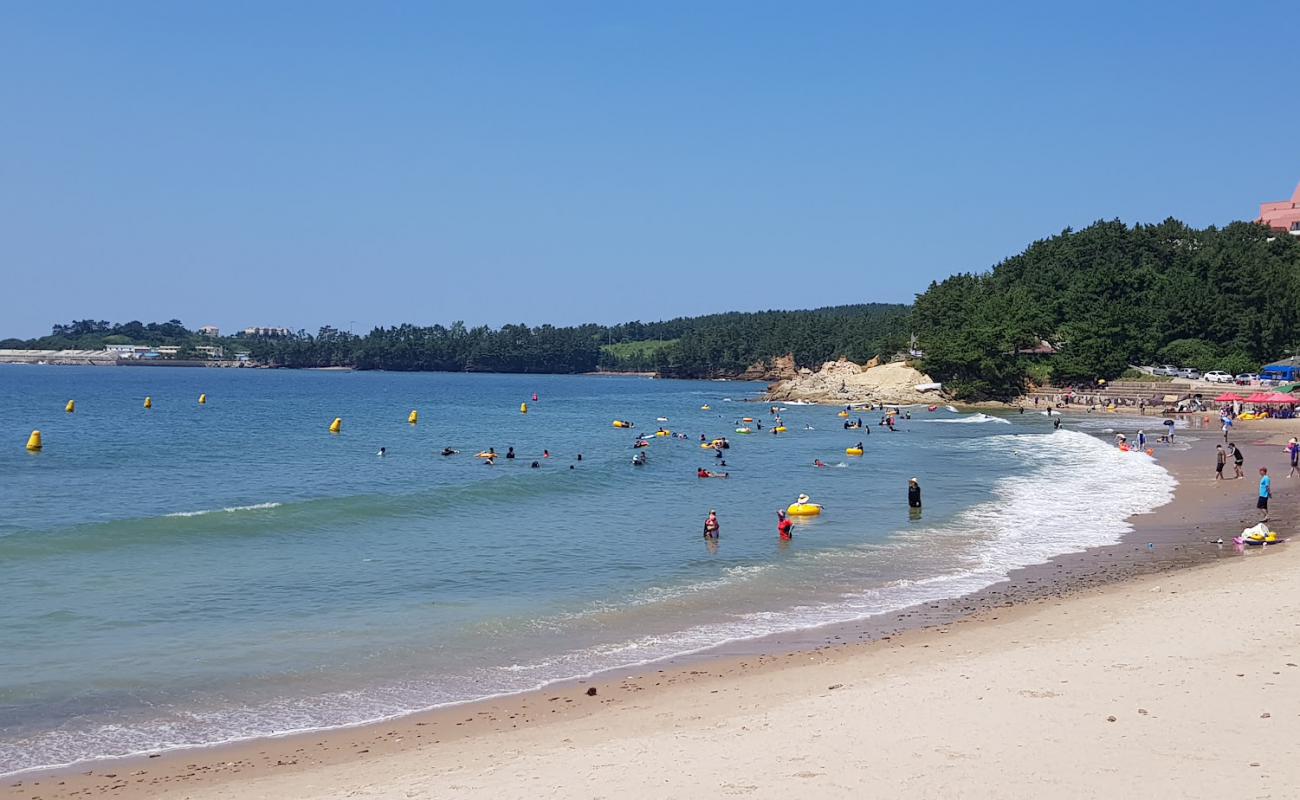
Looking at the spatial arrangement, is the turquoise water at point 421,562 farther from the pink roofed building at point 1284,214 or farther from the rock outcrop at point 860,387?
the pink roofed building at point 1284,214

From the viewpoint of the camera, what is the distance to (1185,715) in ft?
36.0

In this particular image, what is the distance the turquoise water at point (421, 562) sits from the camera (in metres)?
14.3

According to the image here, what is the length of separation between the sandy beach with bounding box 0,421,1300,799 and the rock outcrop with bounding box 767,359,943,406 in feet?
291

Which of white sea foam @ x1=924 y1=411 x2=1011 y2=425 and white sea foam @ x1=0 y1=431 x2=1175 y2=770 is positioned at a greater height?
white sea foam @ x1=924 y1=411 x2=1011 y2=425

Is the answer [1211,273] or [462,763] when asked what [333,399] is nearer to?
[1211,273]

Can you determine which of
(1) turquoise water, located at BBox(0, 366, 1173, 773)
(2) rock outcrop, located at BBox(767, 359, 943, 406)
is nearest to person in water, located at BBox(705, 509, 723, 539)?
(1) turquoise water, located at BBox(0, 366, 1173, 773)

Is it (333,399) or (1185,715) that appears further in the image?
(333,399)

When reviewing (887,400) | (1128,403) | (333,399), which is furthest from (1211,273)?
(333,399)

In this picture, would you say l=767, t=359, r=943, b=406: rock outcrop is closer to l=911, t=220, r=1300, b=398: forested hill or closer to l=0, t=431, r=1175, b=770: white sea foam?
l=911, t=220, r=1300, b=398: forested hill

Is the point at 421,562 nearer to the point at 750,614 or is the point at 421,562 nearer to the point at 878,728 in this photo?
the point at 750,614

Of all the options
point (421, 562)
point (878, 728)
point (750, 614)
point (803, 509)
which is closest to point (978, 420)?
point (803, 509)

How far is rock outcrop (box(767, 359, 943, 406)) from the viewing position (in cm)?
10506

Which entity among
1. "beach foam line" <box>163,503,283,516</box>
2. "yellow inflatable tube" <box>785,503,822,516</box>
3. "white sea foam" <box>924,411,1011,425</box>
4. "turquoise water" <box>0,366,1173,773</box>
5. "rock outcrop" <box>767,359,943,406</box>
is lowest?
"turquoise water" <box>0,366,1173,773</box>

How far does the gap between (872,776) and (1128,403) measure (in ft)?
266
